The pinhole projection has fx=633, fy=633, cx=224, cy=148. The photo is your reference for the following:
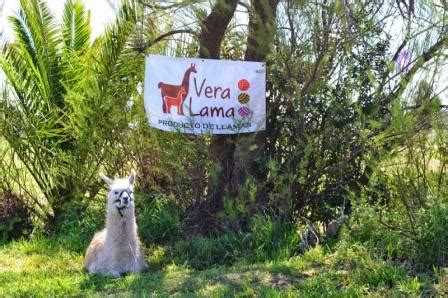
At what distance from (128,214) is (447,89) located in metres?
3.69

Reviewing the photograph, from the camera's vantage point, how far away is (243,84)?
7.85 m

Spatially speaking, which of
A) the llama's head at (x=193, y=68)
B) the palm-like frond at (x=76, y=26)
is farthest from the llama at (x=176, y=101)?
the palm-like frond at (x=76, y=26)

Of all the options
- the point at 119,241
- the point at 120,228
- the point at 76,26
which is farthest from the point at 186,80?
the point at 76,26

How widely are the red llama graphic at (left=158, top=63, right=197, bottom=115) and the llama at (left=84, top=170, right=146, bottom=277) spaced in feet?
4.25

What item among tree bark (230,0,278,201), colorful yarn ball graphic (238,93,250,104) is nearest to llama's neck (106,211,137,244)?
tree bark (230,0,278,201)

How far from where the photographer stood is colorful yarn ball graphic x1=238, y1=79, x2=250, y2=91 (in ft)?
25.7

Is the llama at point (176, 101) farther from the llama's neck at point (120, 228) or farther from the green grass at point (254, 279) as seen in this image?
the green grass at point (254, 279)

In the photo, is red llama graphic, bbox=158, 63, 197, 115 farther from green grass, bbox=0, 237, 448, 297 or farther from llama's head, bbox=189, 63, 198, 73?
green grass, bbox=0, 237, 448, 297

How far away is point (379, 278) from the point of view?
543cm

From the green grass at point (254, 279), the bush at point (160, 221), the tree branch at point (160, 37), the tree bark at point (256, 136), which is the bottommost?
the green grass at point (254, 279)

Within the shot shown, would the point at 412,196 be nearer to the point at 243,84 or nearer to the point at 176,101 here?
the point at 243,84

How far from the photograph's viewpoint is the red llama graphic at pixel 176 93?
8.05 metres

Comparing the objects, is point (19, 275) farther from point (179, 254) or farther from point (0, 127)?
point (0, 127)

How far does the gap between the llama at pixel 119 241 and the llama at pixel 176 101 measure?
4.22 feet
